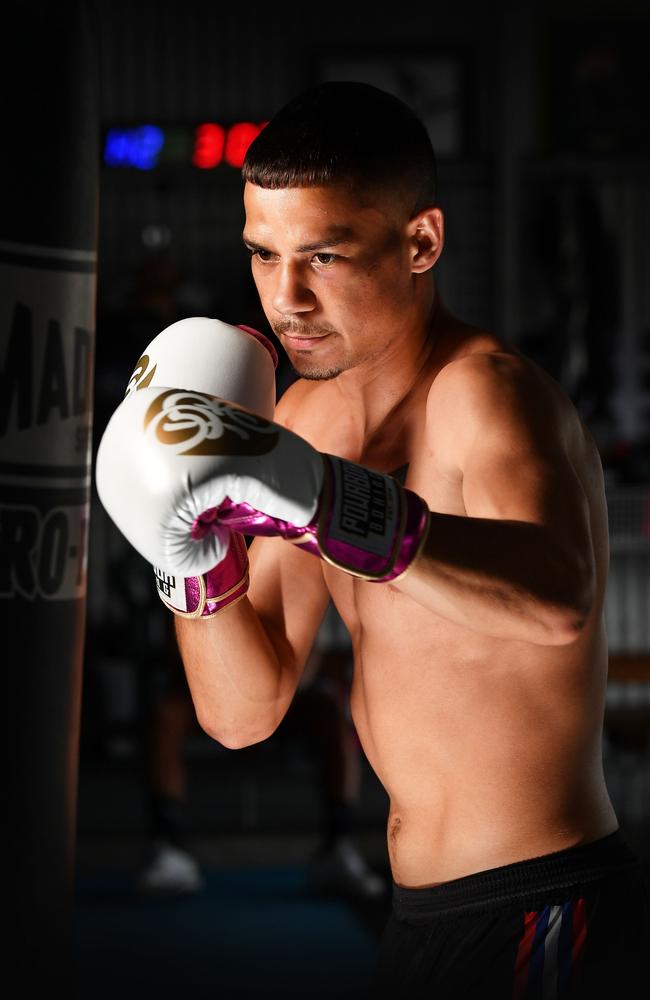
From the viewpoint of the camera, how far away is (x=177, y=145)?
485cm

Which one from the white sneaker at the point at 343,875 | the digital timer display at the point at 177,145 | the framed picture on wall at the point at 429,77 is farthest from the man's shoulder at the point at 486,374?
the framed picture on wall at the point at 429,77

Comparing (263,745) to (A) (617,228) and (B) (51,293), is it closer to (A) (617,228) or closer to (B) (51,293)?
(A) (617,228)

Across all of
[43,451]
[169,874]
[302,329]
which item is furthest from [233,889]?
[302,329]

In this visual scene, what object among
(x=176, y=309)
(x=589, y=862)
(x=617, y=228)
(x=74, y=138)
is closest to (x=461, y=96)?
(x=617, y=228)

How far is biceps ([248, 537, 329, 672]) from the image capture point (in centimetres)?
151

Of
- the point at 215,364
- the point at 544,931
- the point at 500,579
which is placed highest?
the point at 215,364

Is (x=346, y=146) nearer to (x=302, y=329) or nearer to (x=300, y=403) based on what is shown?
(x=302, y=329)

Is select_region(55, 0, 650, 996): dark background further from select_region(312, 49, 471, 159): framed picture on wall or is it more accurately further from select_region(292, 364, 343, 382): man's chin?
select_region(292, 364, 343, 382): man's chin

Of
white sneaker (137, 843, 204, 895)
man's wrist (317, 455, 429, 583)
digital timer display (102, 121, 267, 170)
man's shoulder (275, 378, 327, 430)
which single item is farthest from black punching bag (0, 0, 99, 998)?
digital timer display (102, 121, 267, 170)

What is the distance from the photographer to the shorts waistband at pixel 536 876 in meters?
1.26

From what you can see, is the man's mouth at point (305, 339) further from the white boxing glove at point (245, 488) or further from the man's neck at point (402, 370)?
the white boxing glove at point (245, 488)

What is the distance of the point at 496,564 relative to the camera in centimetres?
105

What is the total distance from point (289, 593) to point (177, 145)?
3627mm

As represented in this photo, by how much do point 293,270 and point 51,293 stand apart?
1.13ft
